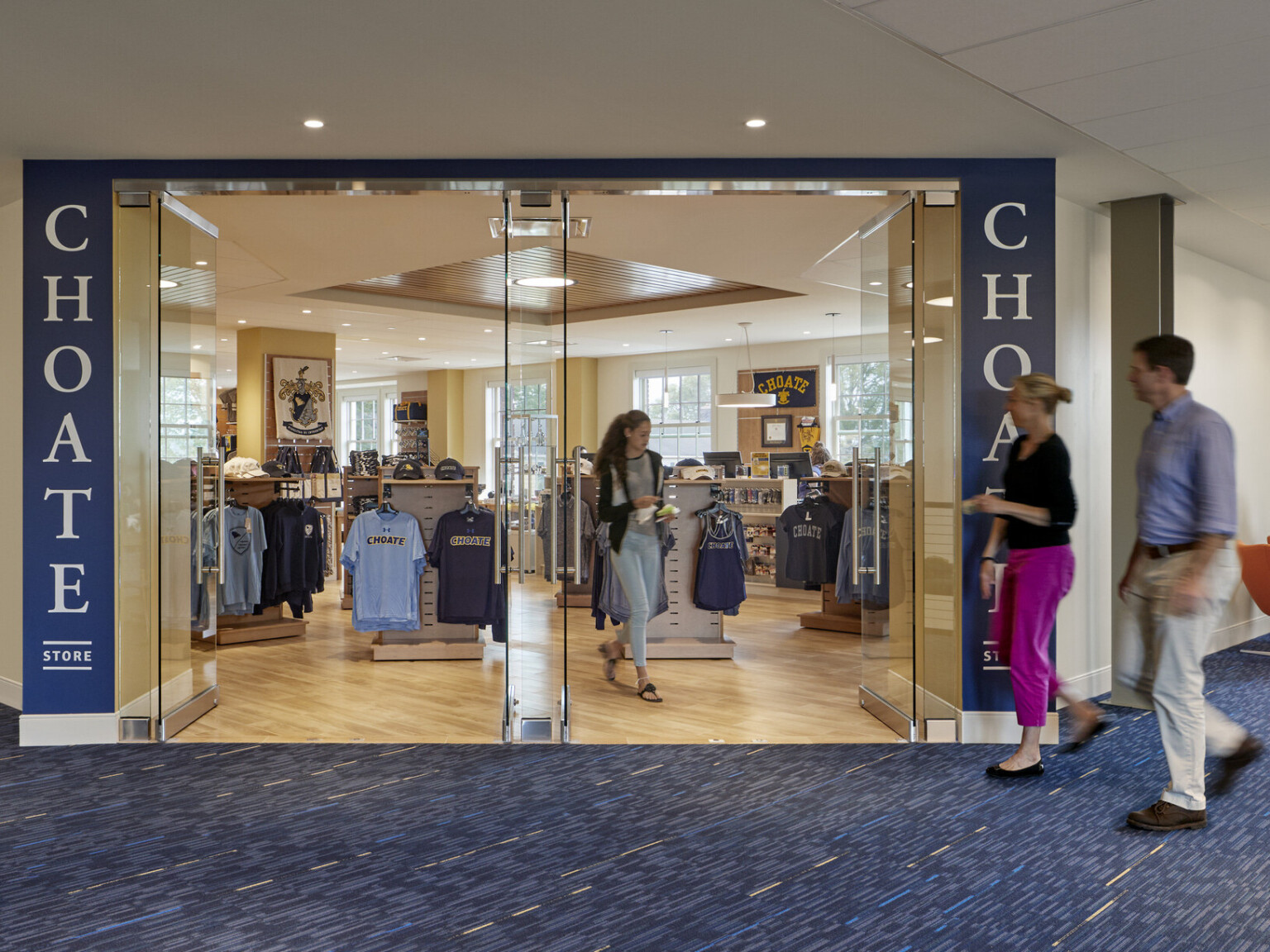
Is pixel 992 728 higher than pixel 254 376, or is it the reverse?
pixel 254 376

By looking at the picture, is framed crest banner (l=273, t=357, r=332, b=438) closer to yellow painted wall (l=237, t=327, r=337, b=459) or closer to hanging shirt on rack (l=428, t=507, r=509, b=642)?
yellow painted wall (l=237, t=327, r=337, b=459)

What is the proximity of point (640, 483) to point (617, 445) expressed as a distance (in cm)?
26

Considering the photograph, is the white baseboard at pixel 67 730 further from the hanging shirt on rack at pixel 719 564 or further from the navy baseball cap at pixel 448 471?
the hanging shirt on rack at pixel 719 564

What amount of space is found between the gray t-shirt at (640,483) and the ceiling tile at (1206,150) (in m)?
2.72

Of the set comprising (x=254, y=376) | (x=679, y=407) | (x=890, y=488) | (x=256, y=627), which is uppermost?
(x=254, y=376)

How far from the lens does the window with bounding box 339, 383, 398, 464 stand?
2017cm

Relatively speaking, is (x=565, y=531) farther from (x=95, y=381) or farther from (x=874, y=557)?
(x=95, y=381)

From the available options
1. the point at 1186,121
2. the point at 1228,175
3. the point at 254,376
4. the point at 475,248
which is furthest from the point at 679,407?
the point at 1186,121

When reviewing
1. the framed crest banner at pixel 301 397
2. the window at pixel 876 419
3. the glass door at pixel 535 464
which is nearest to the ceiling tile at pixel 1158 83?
the window at pixel 876 419

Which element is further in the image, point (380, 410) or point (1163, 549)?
point (380, 410)

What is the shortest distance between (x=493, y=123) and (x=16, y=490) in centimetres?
345

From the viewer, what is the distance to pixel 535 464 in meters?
4.37

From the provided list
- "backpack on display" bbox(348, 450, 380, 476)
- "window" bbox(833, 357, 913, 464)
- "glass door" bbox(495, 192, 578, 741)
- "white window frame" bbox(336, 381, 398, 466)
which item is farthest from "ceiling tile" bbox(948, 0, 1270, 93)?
"white window frame" bbox(336, 381, 398, 466)

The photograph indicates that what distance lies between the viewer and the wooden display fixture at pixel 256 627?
22.9 ft
